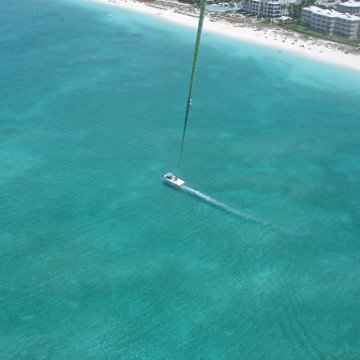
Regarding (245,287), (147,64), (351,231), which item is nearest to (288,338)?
(245,287)

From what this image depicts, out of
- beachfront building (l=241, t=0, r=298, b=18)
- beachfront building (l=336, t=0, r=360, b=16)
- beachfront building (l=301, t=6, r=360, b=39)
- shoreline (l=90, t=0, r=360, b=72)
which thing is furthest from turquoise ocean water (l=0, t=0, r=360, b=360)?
beachfront building (l=241, t=0, r=298, b=18)

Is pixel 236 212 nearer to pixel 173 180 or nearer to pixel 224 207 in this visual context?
pixel 224 207

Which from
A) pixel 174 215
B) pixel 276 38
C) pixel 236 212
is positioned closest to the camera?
pixel 174 215

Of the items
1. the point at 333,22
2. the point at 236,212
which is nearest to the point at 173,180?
the point at 236,212

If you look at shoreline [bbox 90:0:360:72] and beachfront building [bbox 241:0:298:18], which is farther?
beachfront building [bbox 241:0:298:18]

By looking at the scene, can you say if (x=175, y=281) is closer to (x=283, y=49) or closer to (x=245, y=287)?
(x=245, y=287)

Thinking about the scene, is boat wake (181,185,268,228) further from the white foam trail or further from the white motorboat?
the white motorboat
